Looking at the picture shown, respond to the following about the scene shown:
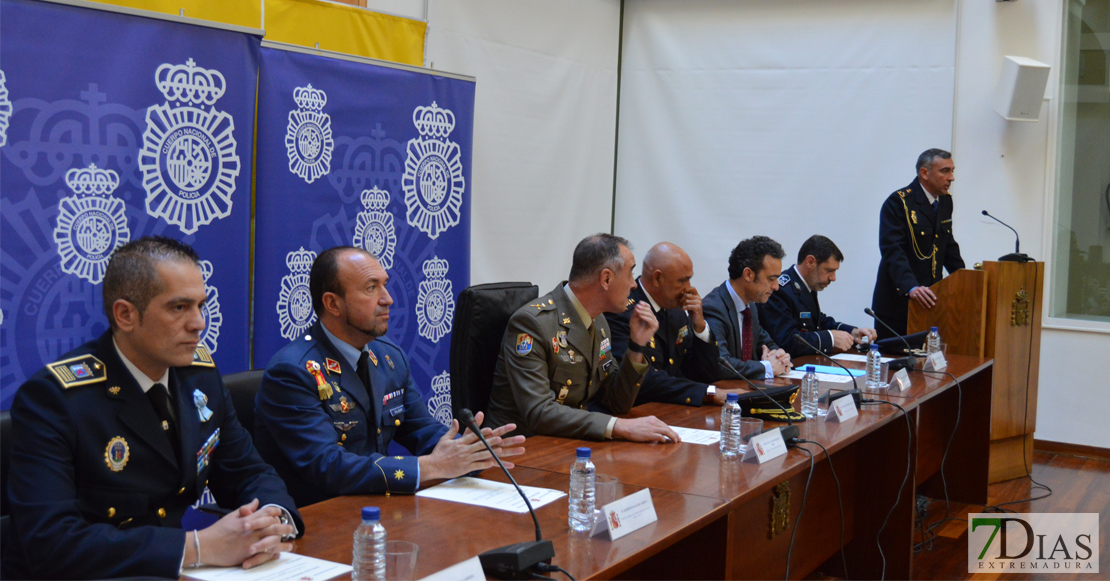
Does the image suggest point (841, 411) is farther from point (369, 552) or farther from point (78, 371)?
point (78, 371)

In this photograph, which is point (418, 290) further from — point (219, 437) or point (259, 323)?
point (219, 437)

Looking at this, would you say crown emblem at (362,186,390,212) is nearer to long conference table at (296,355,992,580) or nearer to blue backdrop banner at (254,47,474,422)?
blue backdrop banner at (254,47,474,422)

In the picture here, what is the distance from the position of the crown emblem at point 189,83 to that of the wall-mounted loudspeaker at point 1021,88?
4.38 m

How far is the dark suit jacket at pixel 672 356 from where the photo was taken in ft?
10.2

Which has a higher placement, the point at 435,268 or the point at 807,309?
the point at 435,268

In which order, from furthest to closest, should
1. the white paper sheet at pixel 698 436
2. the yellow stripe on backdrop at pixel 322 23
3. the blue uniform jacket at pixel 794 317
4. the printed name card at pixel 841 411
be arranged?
the blue uniform jacket at pixel 794 317, the yellow stripe on backdrop at pixel 322 23, the printed name card at pixel 841 411, the white paper sheet at pixel 698 436

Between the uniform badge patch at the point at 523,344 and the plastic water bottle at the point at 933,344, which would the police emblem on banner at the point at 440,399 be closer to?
the uniform badge patch at the point at 523,344

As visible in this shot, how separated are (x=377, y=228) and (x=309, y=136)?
0.46 meters

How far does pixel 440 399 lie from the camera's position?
4113 mm

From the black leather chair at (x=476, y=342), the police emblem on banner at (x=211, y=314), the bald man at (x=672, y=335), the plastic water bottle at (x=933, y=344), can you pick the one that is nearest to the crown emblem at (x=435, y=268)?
the bald man at (x=672, y=335)

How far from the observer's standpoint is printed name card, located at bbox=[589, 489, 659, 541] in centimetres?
162

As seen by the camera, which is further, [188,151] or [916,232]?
[916,232]

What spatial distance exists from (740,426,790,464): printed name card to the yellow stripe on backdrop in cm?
261

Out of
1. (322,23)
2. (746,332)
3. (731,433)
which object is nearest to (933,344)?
(746,332)
